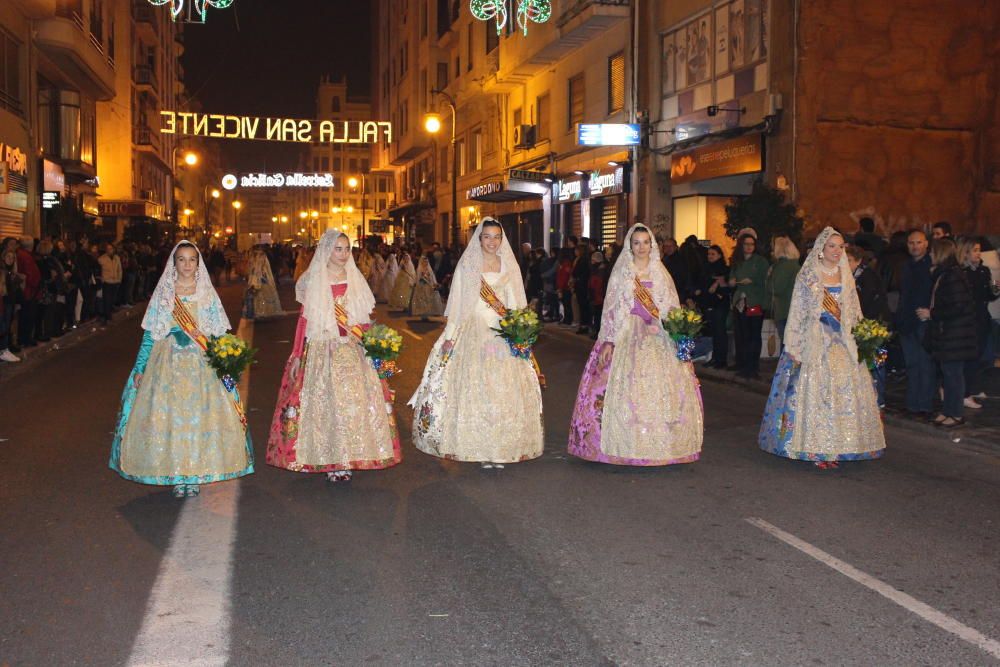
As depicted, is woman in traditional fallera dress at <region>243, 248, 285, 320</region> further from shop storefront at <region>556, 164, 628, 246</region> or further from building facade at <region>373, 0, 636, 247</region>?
building facade at <region>373, 0, 636, 247</region>

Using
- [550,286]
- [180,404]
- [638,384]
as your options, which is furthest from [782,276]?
[550,286]

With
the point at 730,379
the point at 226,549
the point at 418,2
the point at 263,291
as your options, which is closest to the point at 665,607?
the point at 226,549

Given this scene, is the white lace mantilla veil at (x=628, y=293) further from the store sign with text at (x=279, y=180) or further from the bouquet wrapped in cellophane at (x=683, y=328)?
the store sign with text at (x=279, y=180)

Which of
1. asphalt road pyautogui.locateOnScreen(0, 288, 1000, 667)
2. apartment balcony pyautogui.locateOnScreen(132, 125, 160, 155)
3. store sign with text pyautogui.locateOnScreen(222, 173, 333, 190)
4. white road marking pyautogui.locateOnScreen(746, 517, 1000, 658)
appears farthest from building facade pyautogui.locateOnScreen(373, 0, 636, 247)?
white road marking pyautogui.locateOnScreen(746, 517, 1000, 658)

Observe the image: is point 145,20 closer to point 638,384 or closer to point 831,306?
point 638,384

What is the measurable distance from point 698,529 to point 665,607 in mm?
1485

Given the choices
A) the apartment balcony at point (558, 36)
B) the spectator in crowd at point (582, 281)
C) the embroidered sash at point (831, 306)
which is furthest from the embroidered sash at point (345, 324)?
the apartment balcony at point (558, 36)

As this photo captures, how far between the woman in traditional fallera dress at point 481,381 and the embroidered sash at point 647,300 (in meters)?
0.93

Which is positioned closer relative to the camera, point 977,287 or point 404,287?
point 977,287

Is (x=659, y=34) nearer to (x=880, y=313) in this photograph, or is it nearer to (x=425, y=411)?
(x=880, y=313)

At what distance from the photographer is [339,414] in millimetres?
7492

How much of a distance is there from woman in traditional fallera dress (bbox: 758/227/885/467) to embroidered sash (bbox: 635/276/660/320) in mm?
1160

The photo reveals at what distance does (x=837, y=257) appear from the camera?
28.0ft

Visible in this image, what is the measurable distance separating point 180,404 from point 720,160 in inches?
634
